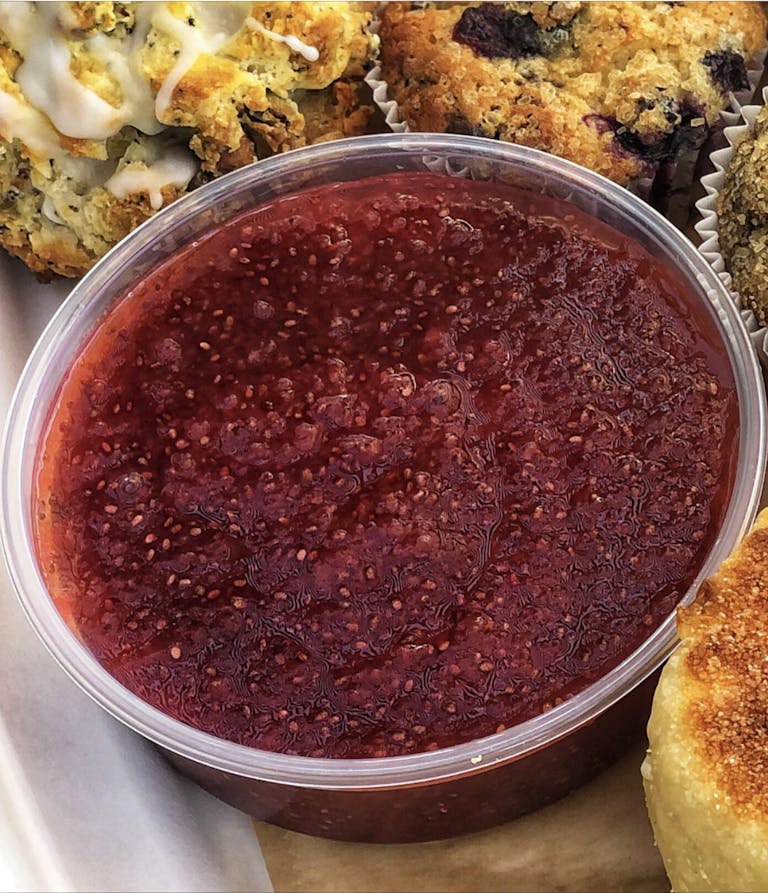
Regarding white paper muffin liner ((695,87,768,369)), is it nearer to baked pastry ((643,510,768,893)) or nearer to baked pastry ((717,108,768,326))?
baked pastry ((717,108,768,326))

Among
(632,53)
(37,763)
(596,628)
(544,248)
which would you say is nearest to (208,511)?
(37,763)

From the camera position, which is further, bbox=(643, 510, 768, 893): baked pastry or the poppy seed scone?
the poppy seed scone

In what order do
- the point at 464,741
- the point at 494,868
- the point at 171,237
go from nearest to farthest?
the point at 464,741, the point at 494,868, the point at 171,237

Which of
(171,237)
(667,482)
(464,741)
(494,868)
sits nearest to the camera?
(464,741)

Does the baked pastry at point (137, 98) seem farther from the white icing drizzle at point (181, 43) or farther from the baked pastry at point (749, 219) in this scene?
the baked pastry at point (749, 219)

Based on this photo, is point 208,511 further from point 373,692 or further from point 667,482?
point 667,482

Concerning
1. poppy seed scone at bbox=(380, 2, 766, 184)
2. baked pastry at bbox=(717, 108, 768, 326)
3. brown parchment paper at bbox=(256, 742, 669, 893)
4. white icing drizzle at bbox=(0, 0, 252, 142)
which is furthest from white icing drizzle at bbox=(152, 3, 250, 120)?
brown parchment paper at bbox=(256, 742, 669, 893)
